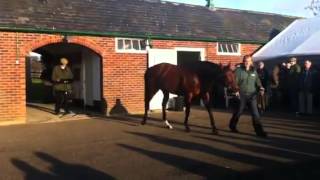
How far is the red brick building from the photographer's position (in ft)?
56.9

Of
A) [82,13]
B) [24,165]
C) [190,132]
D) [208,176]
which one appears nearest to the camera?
[208,176]

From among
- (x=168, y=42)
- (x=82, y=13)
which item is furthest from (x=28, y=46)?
(x=168, y=42)

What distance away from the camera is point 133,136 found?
1364 centimetres

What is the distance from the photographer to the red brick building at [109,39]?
1734cm

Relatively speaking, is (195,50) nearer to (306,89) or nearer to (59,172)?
(306,89)

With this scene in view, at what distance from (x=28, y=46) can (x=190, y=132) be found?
6102 millimetres

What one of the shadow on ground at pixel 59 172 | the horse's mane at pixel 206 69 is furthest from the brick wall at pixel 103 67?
the shadow on ground at pixel 59 172

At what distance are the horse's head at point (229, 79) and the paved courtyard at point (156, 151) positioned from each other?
1077 mm

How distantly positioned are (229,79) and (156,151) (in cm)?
300

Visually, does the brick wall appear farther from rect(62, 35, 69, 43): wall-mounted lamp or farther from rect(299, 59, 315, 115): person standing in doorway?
rect(299, 59, 315, 115): person standing in doorway

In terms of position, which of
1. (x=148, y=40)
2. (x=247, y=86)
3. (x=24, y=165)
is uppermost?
(x=148, y=40)

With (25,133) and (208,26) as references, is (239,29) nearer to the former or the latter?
(208,26)

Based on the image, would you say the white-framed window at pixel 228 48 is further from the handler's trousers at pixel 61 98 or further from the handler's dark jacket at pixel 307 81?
the handler's trousers at pixel 61 98

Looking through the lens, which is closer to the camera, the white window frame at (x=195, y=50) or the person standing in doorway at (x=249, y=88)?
the person standing in doorway at (x=249, y=88)
